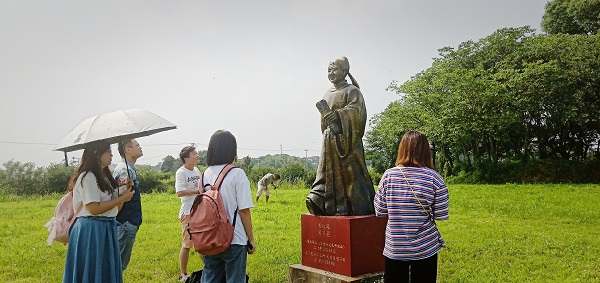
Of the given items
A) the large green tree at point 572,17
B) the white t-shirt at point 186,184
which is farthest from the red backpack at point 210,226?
the large green tree at point 572,17

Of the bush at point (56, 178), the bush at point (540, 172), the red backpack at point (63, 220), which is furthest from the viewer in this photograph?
the bush at point (540, 172)

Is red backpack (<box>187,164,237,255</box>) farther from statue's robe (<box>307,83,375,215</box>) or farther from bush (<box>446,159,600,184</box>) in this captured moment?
bush (<box>446,159,600,184</box>)

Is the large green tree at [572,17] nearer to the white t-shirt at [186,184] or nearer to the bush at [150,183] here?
the bush at [150,183]

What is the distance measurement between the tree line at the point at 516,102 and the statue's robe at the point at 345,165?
67.1 feet

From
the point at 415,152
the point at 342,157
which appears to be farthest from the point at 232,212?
the point at 342,157

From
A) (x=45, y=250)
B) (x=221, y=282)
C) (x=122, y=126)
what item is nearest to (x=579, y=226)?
(x=221, y=282)

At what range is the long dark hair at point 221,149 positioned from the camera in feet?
12.2

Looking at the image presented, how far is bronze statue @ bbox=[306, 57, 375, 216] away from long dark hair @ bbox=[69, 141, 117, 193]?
7.89 ft

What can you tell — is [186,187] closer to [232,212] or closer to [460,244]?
[232,212]

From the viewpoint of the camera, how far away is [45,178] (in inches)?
844

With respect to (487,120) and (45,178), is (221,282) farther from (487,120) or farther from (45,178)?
(487,120)

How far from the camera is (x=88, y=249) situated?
154 inches

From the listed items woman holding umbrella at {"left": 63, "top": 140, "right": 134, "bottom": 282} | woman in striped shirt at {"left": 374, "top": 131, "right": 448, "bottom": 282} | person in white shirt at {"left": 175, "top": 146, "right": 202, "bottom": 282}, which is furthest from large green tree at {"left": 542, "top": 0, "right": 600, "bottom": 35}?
woman holding umbrella at {"left": 63, "top": 140, "right": 134, "bottom": 282}

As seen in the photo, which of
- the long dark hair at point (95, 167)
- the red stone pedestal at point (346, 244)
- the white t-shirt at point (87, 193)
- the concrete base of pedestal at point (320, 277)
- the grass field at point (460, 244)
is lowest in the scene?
the grass field at point (460, 244)
